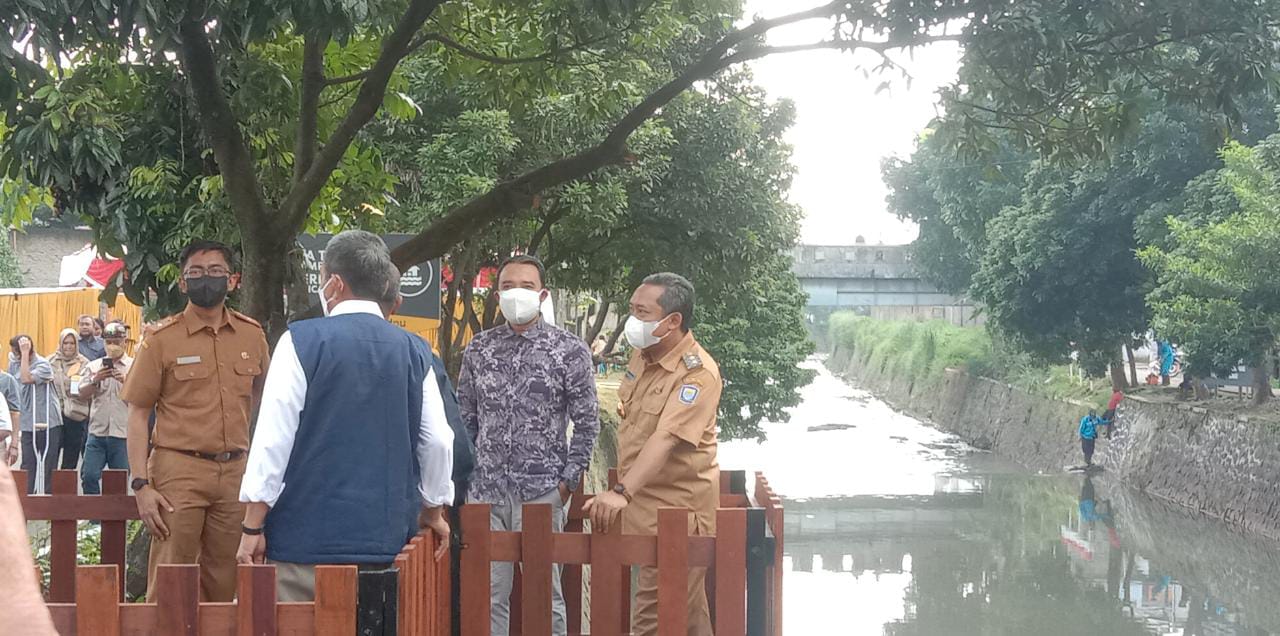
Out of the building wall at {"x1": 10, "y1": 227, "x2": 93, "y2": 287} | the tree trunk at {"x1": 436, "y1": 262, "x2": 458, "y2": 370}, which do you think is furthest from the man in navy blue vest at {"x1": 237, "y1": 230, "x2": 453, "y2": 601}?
the building wall at {"x1": 10, "y1": 227, "x2": 93, "y2": 287}

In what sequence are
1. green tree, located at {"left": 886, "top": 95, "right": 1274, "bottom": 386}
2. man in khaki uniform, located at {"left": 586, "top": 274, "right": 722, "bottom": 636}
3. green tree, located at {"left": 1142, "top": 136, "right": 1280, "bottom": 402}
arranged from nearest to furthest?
man in khaki uniform, located at {"left": 586, "top": 274, "right": 722, "bottom": 636} → green tree, located at {"left": 1142, "top": 136, "right": 1280, "bottom": 402} → green tree, located at {"left": 886, "top": 95, "right": 1274, "bottom": 386}

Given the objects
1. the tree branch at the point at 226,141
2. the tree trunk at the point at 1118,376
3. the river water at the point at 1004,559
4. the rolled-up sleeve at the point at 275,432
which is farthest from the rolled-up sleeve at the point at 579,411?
the tree trunk at the point at 1118,376

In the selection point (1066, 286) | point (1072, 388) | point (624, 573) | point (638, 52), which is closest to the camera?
point (624, 573)

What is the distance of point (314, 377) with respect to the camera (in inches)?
150

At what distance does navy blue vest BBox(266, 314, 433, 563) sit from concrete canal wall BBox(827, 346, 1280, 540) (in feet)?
70.7

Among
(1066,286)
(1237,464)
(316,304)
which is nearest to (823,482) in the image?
(1066,286)

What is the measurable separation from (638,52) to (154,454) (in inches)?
212

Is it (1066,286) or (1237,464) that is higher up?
(1066,286)

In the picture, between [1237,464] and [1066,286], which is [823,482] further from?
[1237,464]

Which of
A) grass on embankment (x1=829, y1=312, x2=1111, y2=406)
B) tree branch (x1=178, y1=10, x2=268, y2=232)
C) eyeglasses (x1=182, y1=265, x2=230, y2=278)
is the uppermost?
tree branch (x1=178, y1=10, x2=268, y2=232)

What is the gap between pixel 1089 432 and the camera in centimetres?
→ 3206

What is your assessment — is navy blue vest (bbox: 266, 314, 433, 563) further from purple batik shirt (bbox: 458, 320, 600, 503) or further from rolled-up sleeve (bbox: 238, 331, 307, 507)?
purple batik shirt (bbox: 458, 320, 600, 503)

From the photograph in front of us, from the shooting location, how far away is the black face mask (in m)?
5.17

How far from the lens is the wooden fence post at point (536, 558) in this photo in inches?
172
